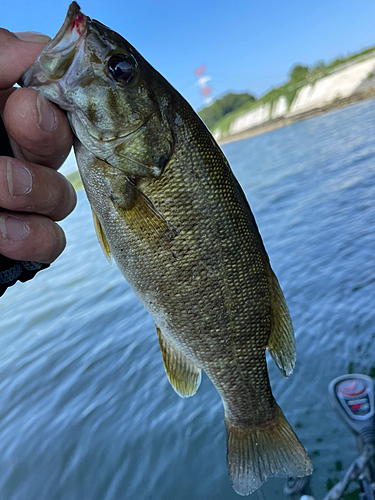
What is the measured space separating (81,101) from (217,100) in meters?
157

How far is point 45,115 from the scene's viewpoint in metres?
1.89

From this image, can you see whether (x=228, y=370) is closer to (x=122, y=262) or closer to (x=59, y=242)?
(x=122, y=262)

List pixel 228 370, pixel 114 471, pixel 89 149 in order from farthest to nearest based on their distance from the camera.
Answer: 1. pixel 114 471
2. pixel 228 370
3. pixel 89 149

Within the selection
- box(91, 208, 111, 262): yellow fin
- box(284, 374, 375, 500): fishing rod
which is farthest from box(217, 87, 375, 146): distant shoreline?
box(91, 208, 111, 262): yellow fin

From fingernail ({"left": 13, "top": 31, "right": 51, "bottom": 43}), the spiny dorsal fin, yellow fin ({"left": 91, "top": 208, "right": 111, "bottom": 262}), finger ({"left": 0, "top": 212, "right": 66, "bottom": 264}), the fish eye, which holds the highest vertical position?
fingernail ({"left": 13, "top": 31, "right": 51, "bottom": 43})

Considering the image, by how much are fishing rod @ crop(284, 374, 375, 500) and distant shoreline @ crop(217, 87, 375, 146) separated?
48.1 m

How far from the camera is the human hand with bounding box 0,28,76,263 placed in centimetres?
186

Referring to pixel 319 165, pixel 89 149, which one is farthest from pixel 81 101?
pixel 319 165

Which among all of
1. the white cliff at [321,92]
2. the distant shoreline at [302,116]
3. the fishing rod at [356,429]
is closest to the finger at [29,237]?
the fishing rod at [356,429]

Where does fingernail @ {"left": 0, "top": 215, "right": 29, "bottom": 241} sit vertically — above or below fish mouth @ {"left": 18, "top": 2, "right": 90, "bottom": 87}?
below

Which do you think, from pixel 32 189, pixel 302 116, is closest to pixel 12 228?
pixel 32 189

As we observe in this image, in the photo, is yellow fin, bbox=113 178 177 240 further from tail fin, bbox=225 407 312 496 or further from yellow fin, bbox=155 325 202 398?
tail fin, bbox=225 407 312 496

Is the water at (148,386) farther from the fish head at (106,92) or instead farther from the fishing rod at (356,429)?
the fish head at (106,92)

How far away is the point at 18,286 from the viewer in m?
17.5
